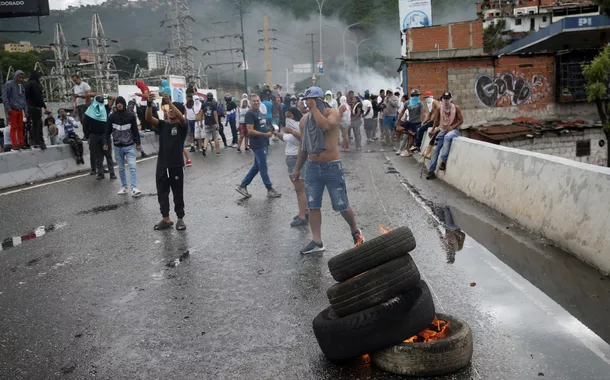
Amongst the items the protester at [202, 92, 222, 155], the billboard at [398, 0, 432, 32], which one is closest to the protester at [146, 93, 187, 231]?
the protester at [202, 92, 222, 155]

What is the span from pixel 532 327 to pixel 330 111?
10.6 feet

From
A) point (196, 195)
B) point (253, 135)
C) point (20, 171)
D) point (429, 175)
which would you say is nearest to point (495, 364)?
Answer: point (253, 135)

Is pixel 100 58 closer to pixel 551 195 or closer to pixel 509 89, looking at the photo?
pixel 509 89

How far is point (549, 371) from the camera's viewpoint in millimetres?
3613

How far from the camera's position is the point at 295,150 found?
29.7 feet

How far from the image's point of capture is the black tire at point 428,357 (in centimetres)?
352

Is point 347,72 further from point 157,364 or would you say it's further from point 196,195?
point 157,364

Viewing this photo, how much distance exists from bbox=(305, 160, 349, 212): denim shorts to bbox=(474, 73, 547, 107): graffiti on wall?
17435 millimetres

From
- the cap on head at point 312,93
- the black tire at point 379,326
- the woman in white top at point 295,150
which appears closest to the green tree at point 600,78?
the woman in white top at point 295,150

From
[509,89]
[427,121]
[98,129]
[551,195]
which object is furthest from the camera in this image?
[509,89]

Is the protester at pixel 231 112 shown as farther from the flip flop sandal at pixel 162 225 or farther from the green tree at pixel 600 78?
the flip flop sandal at pixel 162 225

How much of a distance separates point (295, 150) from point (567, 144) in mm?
14021

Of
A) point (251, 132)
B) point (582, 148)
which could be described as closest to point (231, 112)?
point (251, 132)

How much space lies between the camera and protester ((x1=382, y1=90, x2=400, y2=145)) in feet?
66.7
